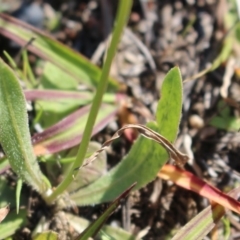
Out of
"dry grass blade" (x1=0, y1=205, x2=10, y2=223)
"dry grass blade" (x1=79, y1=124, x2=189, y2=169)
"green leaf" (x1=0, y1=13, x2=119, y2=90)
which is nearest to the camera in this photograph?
"dry grass blade" (x1=79, y1=124, x2=189, y2=169)

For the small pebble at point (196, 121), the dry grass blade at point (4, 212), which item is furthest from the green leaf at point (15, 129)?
the small pebble at point (196, 121)

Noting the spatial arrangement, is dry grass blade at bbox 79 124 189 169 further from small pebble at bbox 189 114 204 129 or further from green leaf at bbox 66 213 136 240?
small pebble at bbox 189 114 204 129

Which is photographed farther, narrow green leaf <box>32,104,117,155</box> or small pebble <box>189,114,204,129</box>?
small pebble <box>189,114,204,129</box>

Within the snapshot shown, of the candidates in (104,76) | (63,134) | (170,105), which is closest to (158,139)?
(170,105)

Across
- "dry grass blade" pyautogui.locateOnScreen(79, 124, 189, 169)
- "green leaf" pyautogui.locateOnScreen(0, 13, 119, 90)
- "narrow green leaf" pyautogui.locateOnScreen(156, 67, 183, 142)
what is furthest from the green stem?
"green leaf" pyautogui.locateOnScreen(0, 13, 119, 90)

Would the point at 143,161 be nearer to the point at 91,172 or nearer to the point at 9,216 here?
the point at 91,172

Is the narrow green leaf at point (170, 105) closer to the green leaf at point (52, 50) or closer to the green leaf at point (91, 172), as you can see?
the green leaf at point (91, 172)

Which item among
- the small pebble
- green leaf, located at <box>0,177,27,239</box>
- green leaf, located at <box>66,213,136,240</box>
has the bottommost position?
green leaf, located at <box>66,213,136,240</box>

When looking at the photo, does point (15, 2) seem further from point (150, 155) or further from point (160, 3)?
point (150, 155)
